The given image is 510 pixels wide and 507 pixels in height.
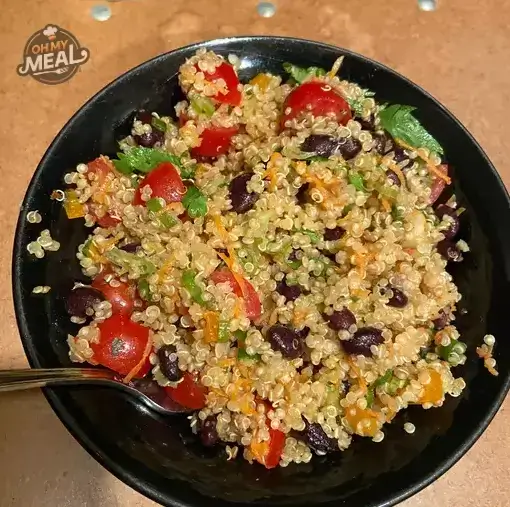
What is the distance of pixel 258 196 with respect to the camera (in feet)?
4.00

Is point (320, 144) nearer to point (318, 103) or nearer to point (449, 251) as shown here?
point (318, 103)

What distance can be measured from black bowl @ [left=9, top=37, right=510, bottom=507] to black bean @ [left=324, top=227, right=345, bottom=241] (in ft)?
0.99

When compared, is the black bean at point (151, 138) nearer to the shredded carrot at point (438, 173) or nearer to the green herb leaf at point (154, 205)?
the green herb leaf at point (154, 205)

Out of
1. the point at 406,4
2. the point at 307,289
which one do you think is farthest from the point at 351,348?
the point at 406,4

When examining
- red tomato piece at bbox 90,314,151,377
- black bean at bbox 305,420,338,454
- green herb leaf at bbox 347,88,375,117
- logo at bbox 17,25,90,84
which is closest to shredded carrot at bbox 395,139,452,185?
green herb leaf at bbox 347,88,375,117

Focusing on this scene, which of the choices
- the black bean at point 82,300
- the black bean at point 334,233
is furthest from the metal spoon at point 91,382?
the black bean at point 334,233

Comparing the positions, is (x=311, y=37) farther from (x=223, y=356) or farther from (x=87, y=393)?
(x=87, y=393)

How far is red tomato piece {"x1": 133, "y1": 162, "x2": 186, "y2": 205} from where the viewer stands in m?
1.25

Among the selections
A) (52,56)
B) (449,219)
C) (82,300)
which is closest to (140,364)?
(82,300)

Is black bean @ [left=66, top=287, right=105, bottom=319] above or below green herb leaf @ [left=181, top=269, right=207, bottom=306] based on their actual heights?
below

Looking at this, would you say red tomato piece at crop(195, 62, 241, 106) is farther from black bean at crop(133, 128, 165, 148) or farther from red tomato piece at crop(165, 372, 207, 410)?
red tomato piece at crop(165, 372, 207, 410)

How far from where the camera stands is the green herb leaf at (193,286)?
3.79 feet

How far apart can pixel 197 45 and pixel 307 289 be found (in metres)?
0.64

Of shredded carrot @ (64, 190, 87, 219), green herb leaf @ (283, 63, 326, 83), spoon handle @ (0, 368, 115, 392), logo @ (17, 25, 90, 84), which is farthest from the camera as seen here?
logo @ (17, 25, 90, 84)
